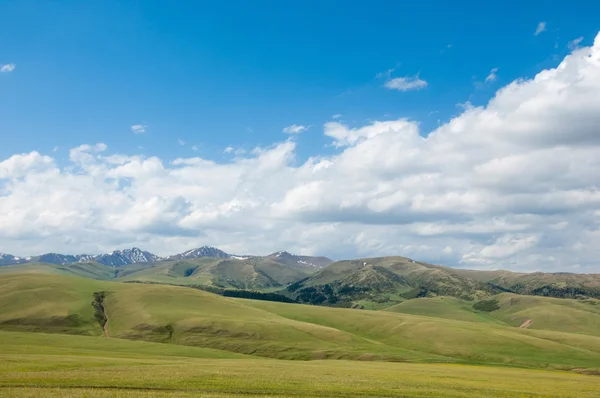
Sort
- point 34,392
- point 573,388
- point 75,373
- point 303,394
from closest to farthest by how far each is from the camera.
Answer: point 34,392 < point 303,394 < point 75,373 < point 573,388

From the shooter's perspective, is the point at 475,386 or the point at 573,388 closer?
the point at 475,386

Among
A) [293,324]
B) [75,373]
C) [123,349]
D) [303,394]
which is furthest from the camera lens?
[293,324]

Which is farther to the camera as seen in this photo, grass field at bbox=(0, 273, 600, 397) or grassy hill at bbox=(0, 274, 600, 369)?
grassy hill at bbox=(0, 274, 600, 369)

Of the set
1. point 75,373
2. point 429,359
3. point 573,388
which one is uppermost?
point 75,373

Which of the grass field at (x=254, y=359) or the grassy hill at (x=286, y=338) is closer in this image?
the grass field at (x=254, y=359)

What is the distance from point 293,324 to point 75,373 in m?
135

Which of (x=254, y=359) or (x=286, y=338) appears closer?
(x=254, y=359)

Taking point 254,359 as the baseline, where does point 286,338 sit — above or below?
below

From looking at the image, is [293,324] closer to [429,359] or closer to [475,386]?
[429,359]

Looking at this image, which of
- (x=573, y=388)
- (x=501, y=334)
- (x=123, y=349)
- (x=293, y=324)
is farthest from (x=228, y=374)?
(x=501, y=334)

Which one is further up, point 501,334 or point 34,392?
point 34,392

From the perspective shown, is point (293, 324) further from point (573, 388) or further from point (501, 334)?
point (573, 388)

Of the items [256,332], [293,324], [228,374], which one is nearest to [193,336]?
[256,332]

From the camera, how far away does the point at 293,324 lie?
607 feet
